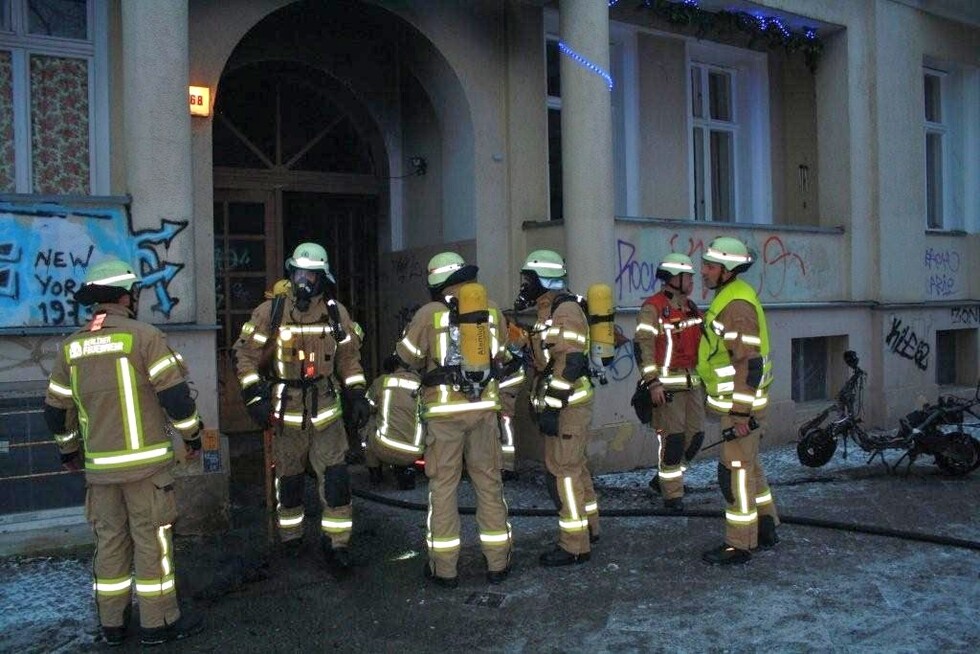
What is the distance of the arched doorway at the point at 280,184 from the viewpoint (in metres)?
9.21

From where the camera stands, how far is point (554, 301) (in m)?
5.63

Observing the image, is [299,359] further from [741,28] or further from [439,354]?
[741,28]

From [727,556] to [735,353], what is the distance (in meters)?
1.29

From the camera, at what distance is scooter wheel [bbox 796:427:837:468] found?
810 cm

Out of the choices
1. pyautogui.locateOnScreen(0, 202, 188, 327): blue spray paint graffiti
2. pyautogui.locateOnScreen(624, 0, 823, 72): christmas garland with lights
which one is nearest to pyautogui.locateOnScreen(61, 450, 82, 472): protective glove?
pyautogui.locateOnScreen(0, 202, 188, 327): blue spray paint graffiti

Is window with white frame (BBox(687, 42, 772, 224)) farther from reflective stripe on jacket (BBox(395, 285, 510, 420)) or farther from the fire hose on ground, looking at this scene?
reflective stripe on jacket (BBox(395, 285, 510, 420))

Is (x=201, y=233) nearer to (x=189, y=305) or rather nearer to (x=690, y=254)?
(x=189, y=305)

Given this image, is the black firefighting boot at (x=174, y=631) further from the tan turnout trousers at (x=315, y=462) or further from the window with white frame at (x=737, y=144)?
the window with white frame at (x=737, y=144)

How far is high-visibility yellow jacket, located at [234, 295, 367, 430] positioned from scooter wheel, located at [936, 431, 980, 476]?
17.9 ft

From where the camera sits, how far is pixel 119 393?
4.37 m

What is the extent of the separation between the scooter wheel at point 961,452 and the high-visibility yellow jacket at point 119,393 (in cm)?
665

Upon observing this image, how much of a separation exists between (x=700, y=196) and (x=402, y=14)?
14.7ft

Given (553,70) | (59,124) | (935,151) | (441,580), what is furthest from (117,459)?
(935,151)

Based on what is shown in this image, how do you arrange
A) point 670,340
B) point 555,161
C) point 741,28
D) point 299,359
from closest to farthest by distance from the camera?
point 299,359 < point 670,340 < point 555,161 < point 741,28
